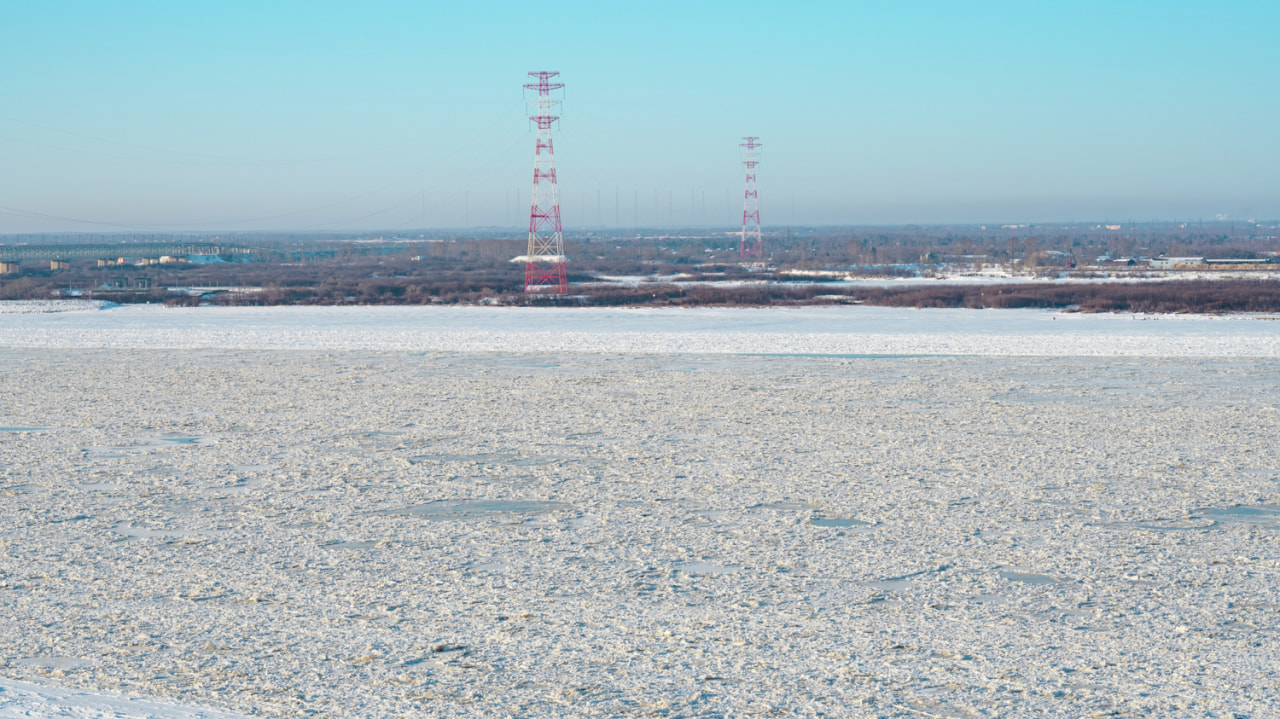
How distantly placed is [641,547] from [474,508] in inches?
58.9

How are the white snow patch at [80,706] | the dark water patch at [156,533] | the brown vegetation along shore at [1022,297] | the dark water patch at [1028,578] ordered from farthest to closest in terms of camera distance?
1. the brown vegetation along shore at [1022,297]
2. the dark water patch at [156,533]
3. the dark water patch at [1028,578]
4. the white snow patch at [80,706]

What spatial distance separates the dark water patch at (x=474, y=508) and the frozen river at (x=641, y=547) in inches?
1.2

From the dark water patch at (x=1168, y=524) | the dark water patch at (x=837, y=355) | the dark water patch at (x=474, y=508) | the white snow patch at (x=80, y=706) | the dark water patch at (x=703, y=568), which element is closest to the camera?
the white snow patch at (x=80, y=706)

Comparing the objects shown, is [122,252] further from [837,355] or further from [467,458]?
[467,458]

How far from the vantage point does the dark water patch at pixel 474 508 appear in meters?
7.74

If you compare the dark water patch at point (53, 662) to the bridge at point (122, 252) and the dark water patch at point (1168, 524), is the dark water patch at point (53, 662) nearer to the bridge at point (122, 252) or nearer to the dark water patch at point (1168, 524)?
the dark water patch at point (1168, 524)

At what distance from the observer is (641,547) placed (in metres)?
6.88

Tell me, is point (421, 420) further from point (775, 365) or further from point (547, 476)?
point (775, 365)

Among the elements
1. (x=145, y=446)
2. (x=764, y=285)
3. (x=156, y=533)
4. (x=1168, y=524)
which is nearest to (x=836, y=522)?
(x=1168, y=524)

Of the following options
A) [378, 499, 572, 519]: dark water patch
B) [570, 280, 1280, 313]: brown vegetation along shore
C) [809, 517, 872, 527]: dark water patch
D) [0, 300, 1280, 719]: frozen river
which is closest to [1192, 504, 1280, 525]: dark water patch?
[0, 300, 1280, 719]: frozen river

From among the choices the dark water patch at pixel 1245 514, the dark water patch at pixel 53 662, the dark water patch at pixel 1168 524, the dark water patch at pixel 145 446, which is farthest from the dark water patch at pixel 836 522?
the dark water patch at pixel 145 446

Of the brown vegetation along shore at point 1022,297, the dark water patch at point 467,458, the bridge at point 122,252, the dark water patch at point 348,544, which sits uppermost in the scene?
the bridge at point 122,252

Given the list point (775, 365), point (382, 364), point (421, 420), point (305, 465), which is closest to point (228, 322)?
point (382, 364)

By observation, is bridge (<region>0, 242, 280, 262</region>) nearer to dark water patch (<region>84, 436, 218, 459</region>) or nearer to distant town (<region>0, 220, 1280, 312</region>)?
distant town (<region>0, 220, 1280, 312</region>)
